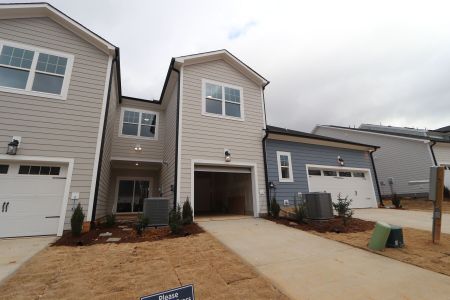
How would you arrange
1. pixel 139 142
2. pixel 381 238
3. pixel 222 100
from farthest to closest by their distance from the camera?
pixel 139 142, pixel 222 100, pixel 381 238

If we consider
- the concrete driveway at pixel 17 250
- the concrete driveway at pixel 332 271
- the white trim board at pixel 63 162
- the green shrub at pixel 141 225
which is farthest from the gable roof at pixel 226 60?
the concrete driveway at pixel 17 250

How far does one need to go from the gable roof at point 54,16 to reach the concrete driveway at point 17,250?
661cm

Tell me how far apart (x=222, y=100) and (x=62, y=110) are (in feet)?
19.6

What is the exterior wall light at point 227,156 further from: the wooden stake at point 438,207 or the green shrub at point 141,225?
the wooden stake at point 438,207

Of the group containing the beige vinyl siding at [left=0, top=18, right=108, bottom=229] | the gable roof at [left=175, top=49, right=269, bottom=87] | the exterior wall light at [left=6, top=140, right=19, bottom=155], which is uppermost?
the gable roof at [left=175, top=49, right=269, bottom=87]

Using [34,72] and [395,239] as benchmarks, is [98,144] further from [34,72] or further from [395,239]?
[395,239]

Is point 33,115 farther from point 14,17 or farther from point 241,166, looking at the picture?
point 241,166

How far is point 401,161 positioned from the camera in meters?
15.9

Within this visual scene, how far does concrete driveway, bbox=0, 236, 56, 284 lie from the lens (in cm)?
340

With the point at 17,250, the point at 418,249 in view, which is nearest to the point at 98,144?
the point at 17,250

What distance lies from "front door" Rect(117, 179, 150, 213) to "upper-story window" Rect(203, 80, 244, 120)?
6357mm

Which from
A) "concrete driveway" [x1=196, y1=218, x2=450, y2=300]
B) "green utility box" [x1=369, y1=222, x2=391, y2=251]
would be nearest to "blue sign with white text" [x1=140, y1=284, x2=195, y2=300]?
"concrete driveway" [x1=196, y1=218, x2=450, y2=300]

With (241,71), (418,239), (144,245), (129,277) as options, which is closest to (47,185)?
(144,245)

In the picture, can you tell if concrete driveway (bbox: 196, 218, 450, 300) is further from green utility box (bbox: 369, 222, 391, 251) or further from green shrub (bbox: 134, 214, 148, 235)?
green shrub (bbox: 134, 214, 148, 235)
